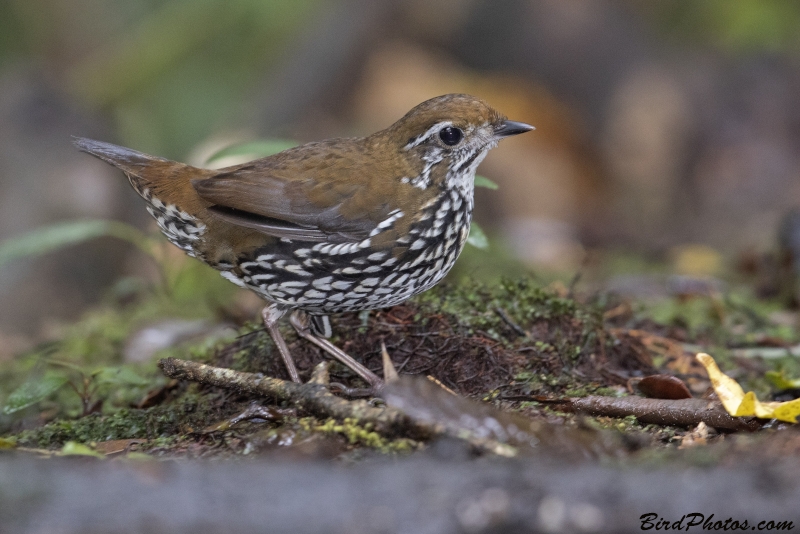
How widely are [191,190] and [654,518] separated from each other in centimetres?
306

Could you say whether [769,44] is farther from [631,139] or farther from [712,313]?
[712,313]

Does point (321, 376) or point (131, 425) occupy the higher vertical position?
point (321, 376)

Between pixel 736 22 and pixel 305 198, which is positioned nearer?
pixel 305 198

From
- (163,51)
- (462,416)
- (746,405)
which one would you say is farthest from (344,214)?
(163,51)

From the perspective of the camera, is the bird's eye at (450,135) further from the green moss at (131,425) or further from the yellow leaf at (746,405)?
the green moss at (131,425)

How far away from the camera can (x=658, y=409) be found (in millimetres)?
3689

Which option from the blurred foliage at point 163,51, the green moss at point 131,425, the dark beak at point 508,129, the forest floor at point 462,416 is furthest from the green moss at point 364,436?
the blurred foliage at point 163,51

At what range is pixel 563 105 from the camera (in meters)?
12.6

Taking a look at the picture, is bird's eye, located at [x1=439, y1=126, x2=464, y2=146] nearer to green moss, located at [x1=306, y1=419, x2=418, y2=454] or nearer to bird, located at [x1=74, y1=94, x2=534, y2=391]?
bird, located at [x1=74, y1=94, x2=534, y2=391]

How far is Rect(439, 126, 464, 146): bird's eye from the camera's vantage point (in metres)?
4.41

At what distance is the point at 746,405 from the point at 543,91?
9.84 meters

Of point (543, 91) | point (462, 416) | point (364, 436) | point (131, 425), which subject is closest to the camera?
point (462, 416)

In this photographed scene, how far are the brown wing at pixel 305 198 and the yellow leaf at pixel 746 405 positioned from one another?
1777 mm

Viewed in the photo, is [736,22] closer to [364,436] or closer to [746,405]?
[746,405]
